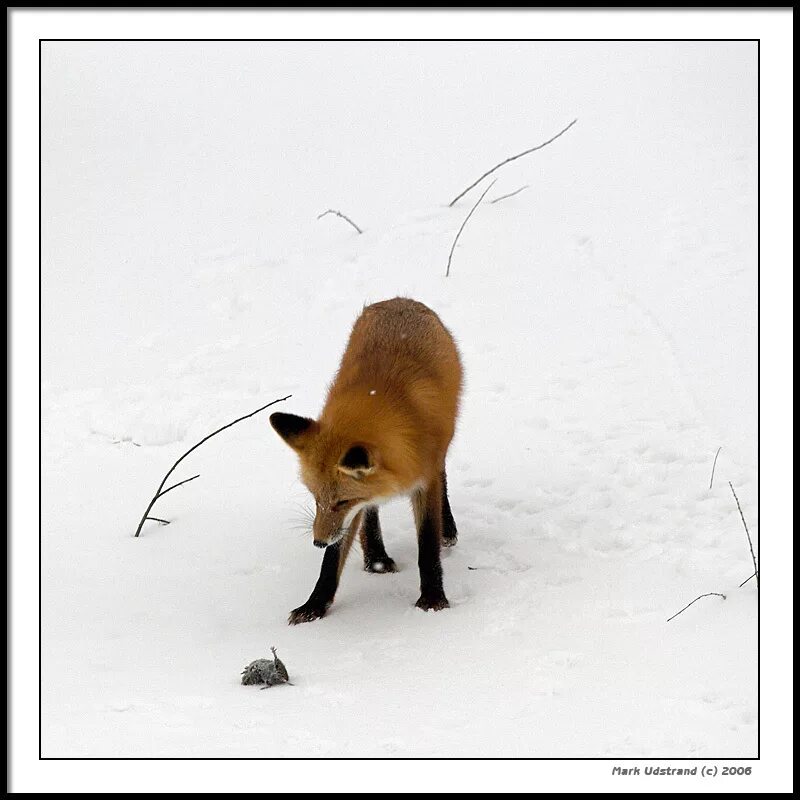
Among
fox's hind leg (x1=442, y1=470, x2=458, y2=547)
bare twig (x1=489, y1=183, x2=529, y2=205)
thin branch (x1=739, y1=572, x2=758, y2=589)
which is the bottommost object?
thin branch (x1=739, y1=572, x2=758, y2=589)

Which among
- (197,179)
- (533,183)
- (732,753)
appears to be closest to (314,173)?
(197,179)

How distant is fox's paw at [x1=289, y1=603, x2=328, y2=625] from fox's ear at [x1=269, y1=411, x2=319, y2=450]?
3.79 ft

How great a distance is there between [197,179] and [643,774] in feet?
38.3

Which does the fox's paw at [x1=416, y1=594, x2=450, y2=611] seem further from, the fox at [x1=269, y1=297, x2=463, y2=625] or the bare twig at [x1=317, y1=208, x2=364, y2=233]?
the bare twig at [x1=317, y1=208, x2=364, y2=233]

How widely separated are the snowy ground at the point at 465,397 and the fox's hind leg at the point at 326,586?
3.5 inches

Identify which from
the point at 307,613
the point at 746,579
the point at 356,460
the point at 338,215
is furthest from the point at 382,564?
the point at 338,215

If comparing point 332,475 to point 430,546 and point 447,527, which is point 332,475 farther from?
point 447,527

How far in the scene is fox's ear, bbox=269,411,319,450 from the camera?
556 cm

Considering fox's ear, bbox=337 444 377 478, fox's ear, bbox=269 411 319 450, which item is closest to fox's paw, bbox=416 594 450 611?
fox's ear, bbox=337 444 377 478

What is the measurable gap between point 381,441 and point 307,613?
1351 mm

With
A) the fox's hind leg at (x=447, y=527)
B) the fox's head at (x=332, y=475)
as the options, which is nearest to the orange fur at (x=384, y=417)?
the fox's head at (x=332, y=475)

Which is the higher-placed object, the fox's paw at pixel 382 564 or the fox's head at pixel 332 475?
the fox's head at pixel 332 475

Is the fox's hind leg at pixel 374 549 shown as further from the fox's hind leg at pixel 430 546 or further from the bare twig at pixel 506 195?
the bare twig at pixel 506 195

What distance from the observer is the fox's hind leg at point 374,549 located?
21.7 ft
